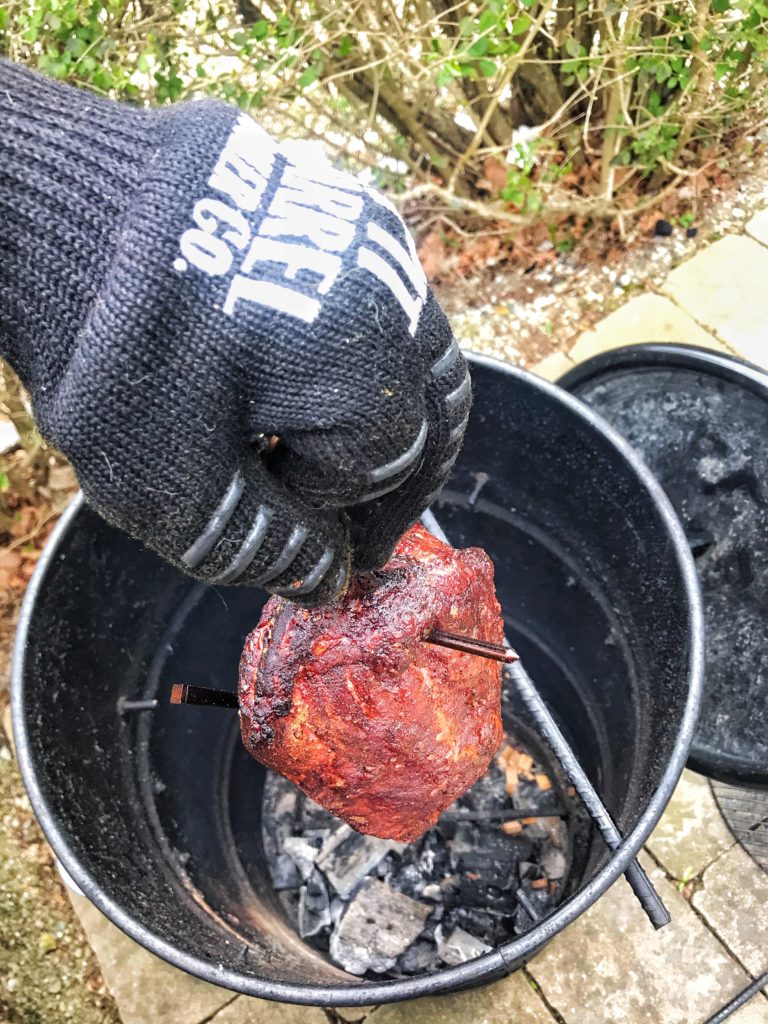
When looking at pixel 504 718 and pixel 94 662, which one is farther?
pixel 504 718

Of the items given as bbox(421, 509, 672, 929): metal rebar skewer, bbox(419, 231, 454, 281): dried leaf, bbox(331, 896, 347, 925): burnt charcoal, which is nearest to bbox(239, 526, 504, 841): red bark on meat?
bbox(421, 509, 672, 929): metal rebar skewer

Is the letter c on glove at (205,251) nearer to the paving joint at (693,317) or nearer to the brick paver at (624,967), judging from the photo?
the brick paver at (624,967)

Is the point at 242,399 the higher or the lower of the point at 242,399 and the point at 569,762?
the higher

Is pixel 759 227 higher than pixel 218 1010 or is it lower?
higher

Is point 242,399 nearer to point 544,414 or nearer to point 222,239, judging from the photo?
point 222,239

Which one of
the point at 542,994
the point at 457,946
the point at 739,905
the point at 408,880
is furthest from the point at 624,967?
the point at 408,880

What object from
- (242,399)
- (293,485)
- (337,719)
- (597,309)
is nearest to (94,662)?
(337,719)

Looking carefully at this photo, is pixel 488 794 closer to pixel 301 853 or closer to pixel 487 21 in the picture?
pixel 301 853
